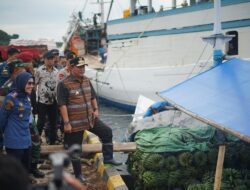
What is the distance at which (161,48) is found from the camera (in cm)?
1389

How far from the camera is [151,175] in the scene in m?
5.54

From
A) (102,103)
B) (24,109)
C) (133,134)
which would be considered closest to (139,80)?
(102,103)

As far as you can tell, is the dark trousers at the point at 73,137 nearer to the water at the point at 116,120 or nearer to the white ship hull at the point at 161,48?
the water at the point at 116,120

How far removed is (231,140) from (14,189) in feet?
16.9

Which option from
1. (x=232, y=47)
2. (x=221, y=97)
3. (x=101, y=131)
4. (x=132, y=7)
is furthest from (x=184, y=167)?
(x=132, y=7)

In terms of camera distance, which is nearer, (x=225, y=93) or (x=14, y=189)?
(x=14, y=189)

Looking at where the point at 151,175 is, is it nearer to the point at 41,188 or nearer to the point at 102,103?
the point at 41,188

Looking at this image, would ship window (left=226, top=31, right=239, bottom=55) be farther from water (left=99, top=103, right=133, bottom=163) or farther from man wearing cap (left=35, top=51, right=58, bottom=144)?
man wearing cap (left=35, top=51, right=58, bottom=144)

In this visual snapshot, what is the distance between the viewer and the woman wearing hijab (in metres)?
4.21

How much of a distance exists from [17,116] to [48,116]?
2463 mm

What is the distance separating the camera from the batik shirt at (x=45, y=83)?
6.43 m

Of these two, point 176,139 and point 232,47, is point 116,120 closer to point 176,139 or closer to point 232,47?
point 232,47

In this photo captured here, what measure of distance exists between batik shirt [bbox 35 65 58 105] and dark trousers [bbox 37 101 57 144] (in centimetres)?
15

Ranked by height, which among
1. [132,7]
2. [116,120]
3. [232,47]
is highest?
[132,7]
